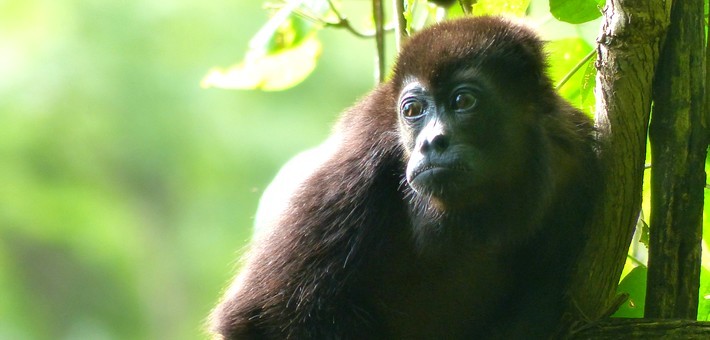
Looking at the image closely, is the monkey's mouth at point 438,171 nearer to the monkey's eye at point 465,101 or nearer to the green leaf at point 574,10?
the monkey's eye at point 465,101

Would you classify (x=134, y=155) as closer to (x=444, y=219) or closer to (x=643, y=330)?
(x=444, y=219)

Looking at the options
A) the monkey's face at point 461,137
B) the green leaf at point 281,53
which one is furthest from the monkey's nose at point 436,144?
the green leaf at point 281,53

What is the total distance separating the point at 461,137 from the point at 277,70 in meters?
1.31

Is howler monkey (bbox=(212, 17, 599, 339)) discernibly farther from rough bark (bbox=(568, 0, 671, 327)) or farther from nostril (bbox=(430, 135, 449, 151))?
rough bark (bbox=(568, 0, 671, 327))

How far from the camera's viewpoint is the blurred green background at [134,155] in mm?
10836

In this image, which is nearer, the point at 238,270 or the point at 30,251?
the point at 238,270

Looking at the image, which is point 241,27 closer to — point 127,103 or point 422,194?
point 127,103

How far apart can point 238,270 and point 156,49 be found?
8.12 meters

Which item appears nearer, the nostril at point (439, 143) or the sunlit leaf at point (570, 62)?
the nostril at point (439, 143)

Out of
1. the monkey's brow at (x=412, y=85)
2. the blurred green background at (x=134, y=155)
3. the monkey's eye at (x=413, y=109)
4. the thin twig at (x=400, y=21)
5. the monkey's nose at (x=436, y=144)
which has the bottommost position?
the monkey's nose at (x=436, y=144)

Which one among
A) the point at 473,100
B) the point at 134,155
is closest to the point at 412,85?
the point at 473,100

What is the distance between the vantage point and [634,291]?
259cm

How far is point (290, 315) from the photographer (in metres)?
2.68

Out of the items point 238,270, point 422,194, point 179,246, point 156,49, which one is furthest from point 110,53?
point 422,194
